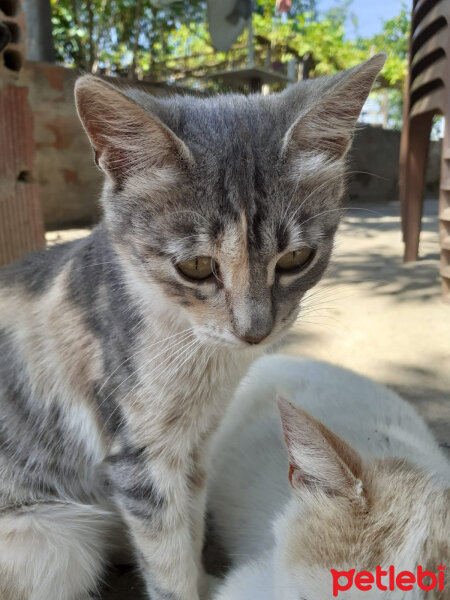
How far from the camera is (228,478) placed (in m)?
1.86

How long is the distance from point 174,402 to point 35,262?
0.76 metres

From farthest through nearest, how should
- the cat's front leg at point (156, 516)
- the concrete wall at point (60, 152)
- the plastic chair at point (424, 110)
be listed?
the concrete wall at point (60, 152) < the plastic chair at point (424, 110) < the cat's front leg at point (156, 516)

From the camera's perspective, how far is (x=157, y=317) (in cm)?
145

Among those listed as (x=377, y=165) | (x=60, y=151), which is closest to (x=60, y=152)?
(x=60, y=151)

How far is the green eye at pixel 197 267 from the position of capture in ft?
4.23

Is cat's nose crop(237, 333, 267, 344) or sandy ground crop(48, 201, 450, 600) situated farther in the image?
sandy ground crop(48, 201, 450, 600)

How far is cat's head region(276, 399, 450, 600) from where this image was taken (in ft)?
3.16

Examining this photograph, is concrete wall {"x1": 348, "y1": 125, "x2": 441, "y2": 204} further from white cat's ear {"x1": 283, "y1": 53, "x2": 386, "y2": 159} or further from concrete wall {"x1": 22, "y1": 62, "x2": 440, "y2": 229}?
white cat's ear {"x1": 283, "y1": 53, "x2": 386, "y2": 159}

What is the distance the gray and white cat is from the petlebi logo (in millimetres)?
567

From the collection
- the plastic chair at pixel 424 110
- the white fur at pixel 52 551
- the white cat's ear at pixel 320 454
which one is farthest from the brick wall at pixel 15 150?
the white cat's ear at pixel 320 454

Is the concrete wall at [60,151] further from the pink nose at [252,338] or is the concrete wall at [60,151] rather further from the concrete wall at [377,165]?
the concrete wall at [377,165]

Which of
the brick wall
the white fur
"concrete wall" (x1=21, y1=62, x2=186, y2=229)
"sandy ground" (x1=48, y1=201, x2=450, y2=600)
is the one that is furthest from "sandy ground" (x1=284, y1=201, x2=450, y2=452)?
"concrete wall" (x1=21, y1=62, x2=186, y2=229)

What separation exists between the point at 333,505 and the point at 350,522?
5 cm

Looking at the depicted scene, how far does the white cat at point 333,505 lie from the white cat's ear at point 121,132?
0.66 meters
